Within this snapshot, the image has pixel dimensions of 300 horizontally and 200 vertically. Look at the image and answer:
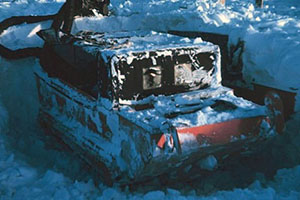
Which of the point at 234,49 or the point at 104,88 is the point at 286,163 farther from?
the point at 104,88

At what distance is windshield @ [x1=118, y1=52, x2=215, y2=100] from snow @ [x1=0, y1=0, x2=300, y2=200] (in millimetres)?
343

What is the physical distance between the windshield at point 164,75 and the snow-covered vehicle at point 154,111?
0.04ft

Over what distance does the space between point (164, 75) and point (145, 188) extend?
52.5 inches

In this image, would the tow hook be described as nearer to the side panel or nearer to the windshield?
the side panel

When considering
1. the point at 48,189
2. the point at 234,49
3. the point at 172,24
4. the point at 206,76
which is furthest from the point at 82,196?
the point at 172,24

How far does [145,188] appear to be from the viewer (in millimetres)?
4297

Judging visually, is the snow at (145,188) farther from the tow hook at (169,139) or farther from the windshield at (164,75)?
the tow hook at (169,139)

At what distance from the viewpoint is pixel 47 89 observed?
5828 mm

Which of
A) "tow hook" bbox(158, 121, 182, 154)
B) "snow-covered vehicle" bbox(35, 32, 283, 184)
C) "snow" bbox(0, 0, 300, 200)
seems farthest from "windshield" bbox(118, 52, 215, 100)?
"tow hook" bbox(158, 121, 182, 154)

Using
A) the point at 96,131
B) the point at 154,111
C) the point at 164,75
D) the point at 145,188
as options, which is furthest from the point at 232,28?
the point at 145,188

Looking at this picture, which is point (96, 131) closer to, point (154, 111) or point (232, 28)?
point (154, 111)

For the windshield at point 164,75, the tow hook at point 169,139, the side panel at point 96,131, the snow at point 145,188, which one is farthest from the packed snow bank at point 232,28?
the tow hook at point 169,139

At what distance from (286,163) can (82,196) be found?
2.78 metres

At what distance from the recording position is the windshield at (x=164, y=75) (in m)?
4.21
